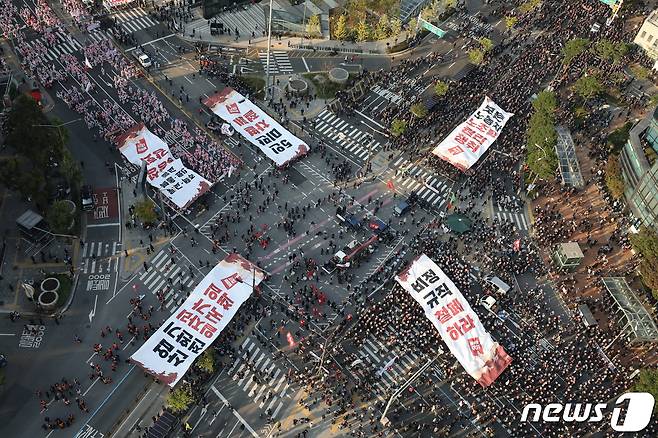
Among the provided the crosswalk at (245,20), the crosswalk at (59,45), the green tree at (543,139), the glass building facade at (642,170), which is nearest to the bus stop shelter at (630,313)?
the glass building facade at (642,170)

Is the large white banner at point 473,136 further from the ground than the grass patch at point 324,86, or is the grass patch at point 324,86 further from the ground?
the large white banner at point 473,136

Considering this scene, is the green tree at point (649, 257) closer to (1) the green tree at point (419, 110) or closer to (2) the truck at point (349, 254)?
(2) the truck at point (349, 254)

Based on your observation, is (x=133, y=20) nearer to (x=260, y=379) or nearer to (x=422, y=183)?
(x=422, y=183)

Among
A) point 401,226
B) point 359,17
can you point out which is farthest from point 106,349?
point 359,17

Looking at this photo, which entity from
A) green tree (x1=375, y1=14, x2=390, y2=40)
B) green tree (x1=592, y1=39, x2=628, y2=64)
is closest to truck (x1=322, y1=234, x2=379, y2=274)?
green tree (x1=375, y1=14, x2=390, y2=40)

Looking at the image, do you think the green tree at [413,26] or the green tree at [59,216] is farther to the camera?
the green tree at [413,26]

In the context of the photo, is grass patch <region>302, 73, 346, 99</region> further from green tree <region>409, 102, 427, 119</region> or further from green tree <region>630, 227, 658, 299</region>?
green tree <region>630, 227, 658, 299</region>

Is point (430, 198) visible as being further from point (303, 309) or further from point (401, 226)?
point (303, 309)
